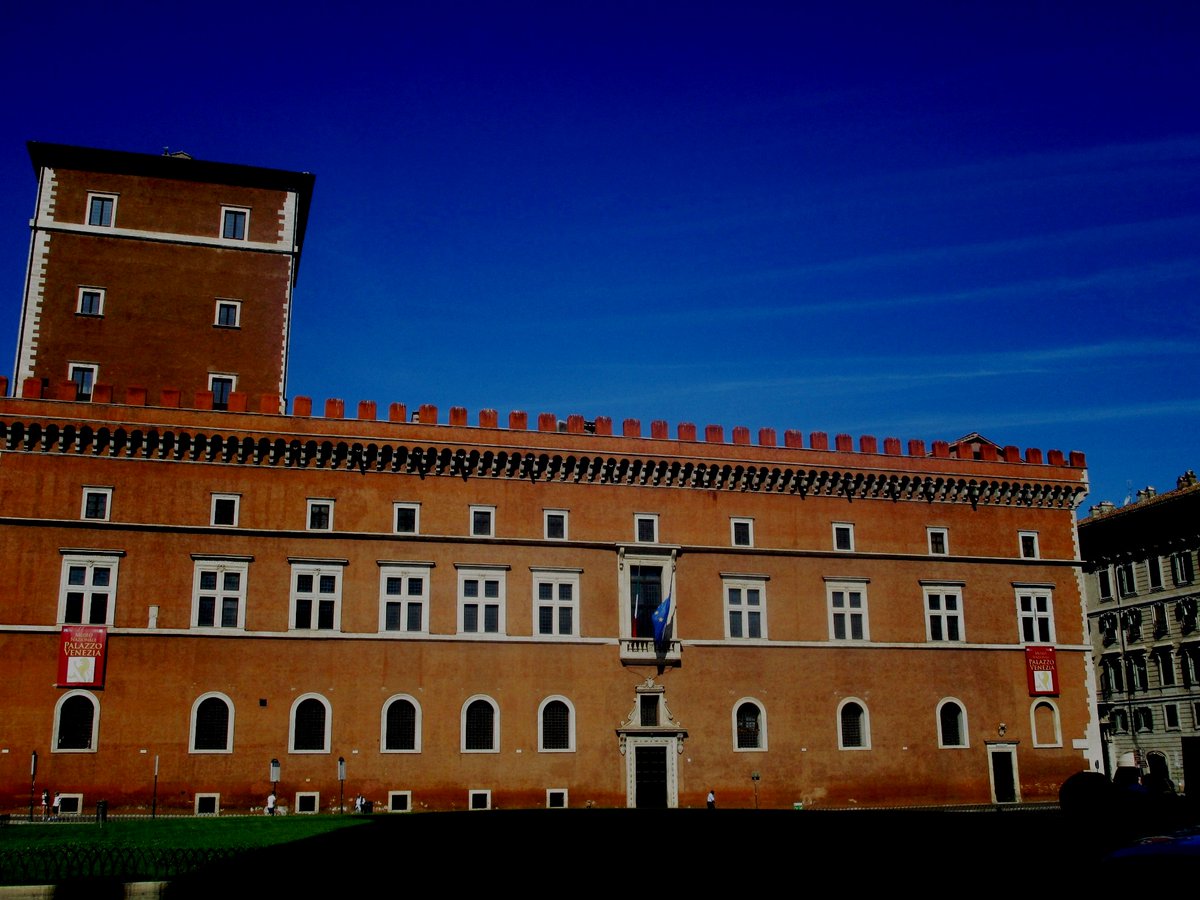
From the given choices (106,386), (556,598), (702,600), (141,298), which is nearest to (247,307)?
(141,298)

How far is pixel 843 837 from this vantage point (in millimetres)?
16828

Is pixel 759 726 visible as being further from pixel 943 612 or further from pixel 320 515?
pixel 320 515

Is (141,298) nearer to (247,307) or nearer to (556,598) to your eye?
(247,307)

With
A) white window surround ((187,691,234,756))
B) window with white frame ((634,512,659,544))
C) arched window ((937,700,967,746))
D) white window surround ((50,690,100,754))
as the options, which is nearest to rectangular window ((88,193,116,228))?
white window surround ((50,690,100,754))

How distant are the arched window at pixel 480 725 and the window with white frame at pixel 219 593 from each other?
753 centimetres

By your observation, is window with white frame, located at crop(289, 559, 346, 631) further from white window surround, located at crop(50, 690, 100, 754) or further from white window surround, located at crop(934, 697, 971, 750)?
white window surround, located at crop(934, 697, 971, 750)

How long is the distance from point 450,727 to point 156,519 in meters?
Answer: 11.2

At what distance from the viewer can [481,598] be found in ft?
127

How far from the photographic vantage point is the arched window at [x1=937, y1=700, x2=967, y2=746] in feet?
138

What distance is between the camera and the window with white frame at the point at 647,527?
40938 mm

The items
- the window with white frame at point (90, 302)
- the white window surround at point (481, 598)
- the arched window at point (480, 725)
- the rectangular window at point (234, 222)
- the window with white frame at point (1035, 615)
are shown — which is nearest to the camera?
the arched window at point (480, 725)

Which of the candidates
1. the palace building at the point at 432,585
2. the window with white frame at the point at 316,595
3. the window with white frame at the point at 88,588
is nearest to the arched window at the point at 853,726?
the palace building at the point at 432,585

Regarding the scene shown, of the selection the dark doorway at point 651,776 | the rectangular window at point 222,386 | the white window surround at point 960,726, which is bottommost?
the dark doorway at point 651,776

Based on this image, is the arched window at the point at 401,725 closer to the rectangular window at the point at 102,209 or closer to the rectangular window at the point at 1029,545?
the rectangular window at the point at 102,209
